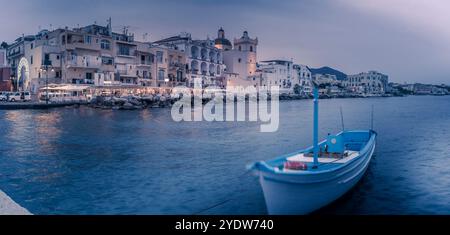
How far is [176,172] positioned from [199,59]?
201 ft

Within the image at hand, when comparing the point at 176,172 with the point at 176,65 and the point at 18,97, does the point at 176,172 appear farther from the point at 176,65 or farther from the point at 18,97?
the point at 176,65

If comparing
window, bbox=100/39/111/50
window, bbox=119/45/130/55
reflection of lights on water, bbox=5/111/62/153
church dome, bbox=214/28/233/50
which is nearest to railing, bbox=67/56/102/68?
window, bbox=100/39/111/50

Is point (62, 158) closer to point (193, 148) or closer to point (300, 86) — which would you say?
point (193, 148)

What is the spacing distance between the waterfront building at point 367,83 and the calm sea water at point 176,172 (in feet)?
461

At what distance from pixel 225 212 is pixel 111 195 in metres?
3.94

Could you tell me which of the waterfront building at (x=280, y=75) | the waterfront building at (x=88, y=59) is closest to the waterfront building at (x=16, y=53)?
the waterfront building at (x=88, y=59)

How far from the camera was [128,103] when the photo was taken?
52.3m

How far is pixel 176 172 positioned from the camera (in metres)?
15.7

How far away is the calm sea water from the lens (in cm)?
1148

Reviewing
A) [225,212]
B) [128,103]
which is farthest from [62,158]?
[128,103]

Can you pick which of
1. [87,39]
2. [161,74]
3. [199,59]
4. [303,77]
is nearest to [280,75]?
[303,77]

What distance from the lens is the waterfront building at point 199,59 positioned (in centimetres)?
7250

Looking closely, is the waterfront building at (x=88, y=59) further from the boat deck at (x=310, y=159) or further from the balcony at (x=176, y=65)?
the boat deck at (x=310, y=159)

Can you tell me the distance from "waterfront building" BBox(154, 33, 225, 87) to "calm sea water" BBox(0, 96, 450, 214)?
1775 inches
